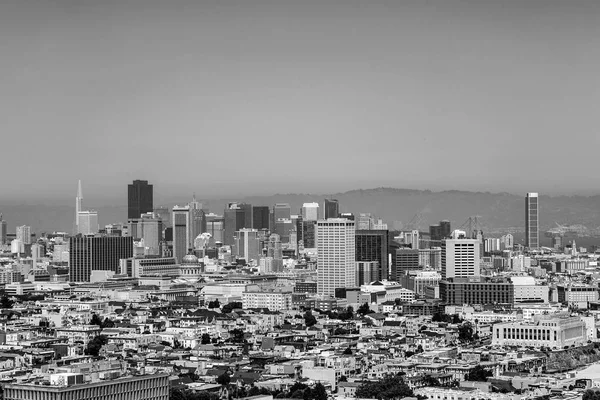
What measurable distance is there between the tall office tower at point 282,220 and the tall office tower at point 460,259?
4465cm

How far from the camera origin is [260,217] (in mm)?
119750

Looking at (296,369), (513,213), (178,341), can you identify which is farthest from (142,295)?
(513,213)

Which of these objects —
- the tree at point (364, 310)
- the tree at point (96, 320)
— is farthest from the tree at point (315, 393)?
the tree at point (364, 310)

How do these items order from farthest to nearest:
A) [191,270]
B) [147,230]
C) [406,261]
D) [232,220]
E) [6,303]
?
[232,220]
[147,230]
[191,270]
[406,261]
[6,303]

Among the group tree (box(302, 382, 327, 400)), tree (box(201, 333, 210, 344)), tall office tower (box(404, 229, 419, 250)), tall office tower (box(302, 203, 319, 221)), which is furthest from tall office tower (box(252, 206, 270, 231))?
tree (box(302, 382, 327, 400))

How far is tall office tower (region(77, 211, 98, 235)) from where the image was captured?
4599 inches

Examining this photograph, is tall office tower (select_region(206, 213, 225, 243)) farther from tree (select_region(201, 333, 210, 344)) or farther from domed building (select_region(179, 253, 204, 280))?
tree (select_region(201, 333, 210, 344))

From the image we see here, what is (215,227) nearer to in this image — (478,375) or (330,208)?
(330,208)

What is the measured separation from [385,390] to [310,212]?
86.2 meters

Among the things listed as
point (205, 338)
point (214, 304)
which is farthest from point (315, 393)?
point (214, 304)

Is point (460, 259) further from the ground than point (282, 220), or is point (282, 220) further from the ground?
point (282, 220)

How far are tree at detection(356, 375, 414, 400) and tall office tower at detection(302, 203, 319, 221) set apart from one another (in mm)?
80482

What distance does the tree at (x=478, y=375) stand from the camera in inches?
1318

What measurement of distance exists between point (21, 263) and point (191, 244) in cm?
2110
